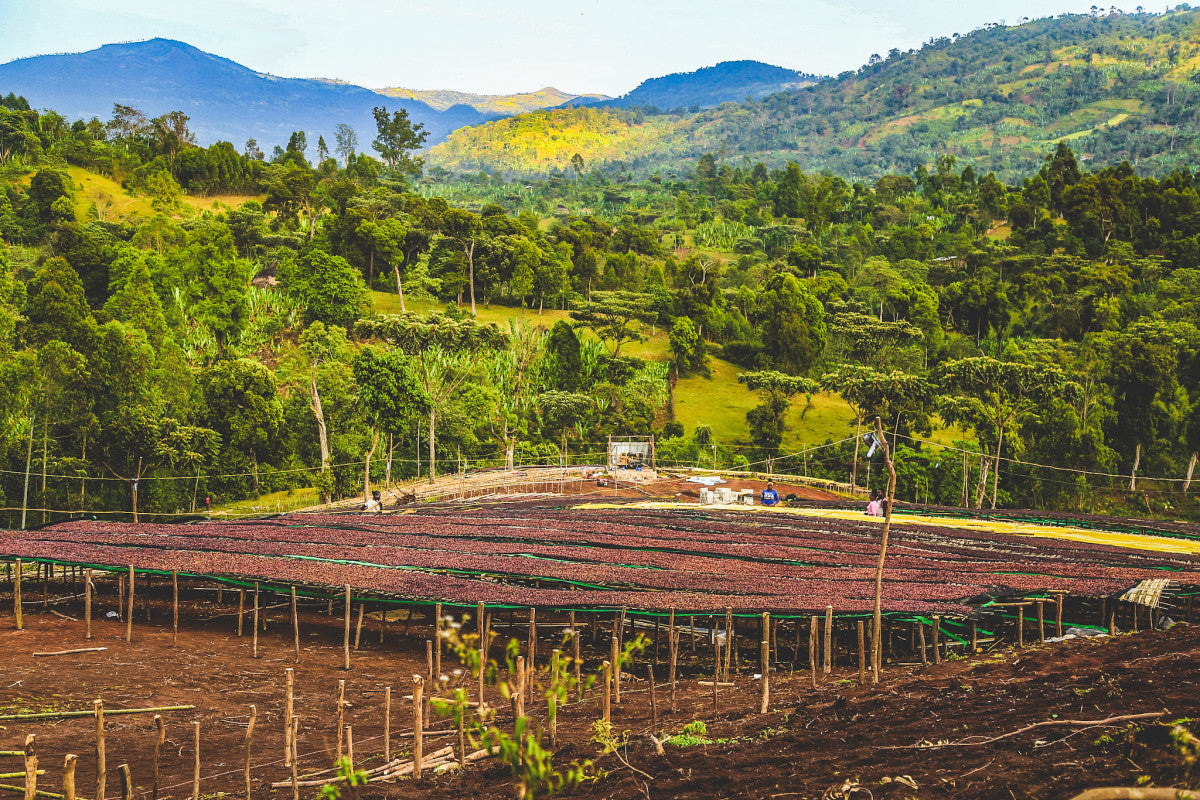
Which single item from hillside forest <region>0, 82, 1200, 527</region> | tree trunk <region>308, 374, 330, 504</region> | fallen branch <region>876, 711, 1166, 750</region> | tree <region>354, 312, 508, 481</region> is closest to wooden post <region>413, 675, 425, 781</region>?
fallen branch <region>876, 711, 1166, 750</region>

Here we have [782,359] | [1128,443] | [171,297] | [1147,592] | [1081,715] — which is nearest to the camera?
[1081,715]

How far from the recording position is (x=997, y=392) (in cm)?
3241

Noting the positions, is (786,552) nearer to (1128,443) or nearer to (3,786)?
(3,786)

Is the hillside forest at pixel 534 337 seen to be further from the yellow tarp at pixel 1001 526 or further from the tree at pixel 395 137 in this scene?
the tree at pixel 395 137

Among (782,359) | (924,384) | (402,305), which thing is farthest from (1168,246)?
(402,305)

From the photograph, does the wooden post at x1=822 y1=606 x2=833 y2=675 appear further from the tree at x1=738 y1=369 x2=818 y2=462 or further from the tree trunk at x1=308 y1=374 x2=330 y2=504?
the tree at x1=738 y1=369 x2=818 y2=462

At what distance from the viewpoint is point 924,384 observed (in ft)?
118

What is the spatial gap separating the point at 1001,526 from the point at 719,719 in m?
15.8

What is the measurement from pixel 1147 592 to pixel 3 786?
1407 cm

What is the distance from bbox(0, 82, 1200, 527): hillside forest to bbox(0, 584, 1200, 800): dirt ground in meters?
15.6

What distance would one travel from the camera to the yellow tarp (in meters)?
19.2

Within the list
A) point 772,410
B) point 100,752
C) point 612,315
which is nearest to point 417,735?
point 100,752

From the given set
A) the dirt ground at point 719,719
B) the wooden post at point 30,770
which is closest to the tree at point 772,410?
the dirt ground at point 719,719

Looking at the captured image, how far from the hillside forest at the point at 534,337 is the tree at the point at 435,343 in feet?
0.54
